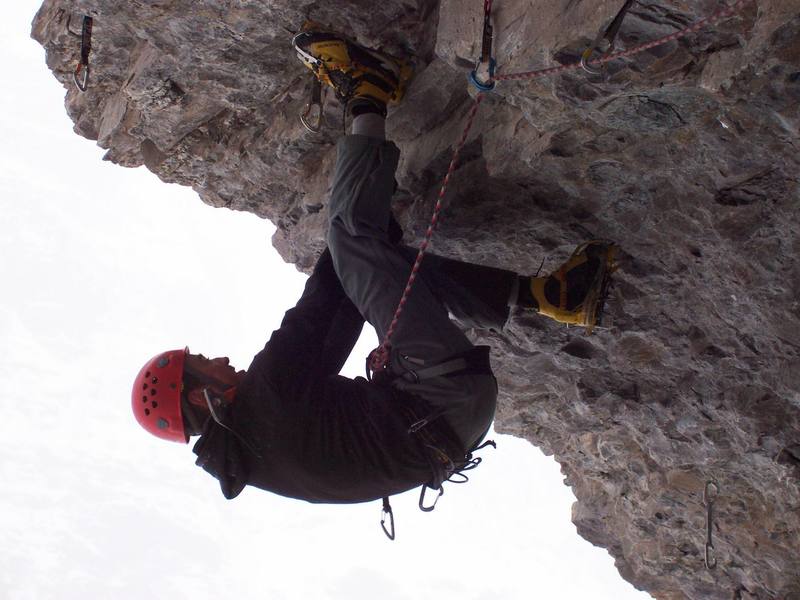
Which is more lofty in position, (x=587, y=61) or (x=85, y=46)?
(x=587, y=61)

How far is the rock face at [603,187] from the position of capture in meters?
2.68

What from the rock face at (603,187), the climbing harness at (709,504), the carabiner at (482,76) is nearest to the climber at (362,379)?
the rock face at (603,187)

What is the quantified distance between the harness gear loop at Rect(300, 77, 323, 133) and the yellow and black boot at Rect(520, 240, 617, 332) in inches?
63.0

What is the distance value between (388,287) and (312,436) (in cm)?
73

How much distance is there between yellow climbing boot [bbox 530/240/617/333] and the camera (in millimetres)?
3582

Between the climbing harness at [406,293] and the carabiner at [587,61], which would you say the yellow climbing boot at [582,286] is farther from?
the carabiner at [587,61]

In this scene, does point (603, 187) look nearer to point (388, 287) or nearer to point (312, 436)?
point (388, 287)

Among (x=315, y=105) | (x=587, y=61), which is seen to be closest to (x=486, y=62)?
(x=587, y=61)

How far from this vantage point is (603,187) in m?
3.42

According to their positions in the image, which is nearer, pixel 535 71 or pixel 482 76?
pixel 535 71

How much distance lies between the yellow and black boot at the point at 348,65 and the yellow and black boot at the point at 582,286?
3.91 ft

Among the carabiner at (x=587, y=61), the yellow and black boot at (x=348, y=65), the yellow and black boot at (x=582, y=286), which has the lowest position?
the yellow and black boot at (x=582, y=286)

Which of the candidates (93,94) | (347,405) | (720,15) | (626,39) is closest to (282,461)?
(347,405)

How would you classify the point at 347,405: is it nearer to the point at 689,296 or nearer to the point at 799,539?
the point at 689,296
